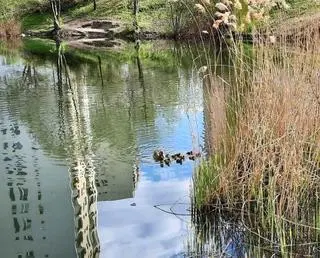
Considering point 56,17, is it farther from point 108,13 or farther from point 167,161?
point 167,161

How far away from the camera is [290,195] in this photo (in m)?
5.60

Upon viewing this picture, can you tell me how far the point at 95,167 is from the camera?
26.7 ft

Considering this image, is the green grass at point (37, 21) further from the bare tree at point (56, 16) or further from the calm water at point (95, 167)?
the calm water at point (95, 167)

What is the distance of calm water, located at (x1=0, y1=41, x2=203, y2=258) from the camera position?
235 inches

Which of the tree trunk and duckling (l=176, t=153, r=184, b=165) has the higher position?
the tree trunk

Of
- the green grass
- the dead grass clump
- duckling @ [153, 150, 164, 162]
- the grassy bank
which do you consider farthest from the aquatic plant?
the green grass

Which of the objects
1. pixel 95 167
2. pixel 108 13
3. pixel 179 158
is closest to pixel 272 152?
pixel 179 158

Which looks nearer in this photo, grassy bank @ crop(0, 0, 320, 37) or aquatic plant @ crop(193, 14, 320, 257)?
aquatic plant @ crop(193, 14, 320, 257)

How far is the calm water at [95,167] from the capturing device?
235 inches

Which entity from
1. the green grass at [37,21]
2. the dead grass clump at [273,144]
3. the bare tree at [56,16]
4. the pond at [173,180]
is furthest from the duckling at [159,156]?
the green grass at [37,21]

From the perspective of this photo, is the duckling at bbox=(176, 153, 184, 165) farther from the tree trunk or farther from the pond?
the tree trunk

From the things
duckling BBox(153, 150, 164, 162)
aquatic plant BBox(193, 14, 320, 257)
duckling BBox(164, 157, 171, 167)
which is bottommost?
duckling BBox(164, 157, 171, 167)

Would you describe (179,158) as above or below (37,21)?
below

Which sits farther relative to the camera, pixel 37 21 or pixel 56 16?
pixel 37 21
